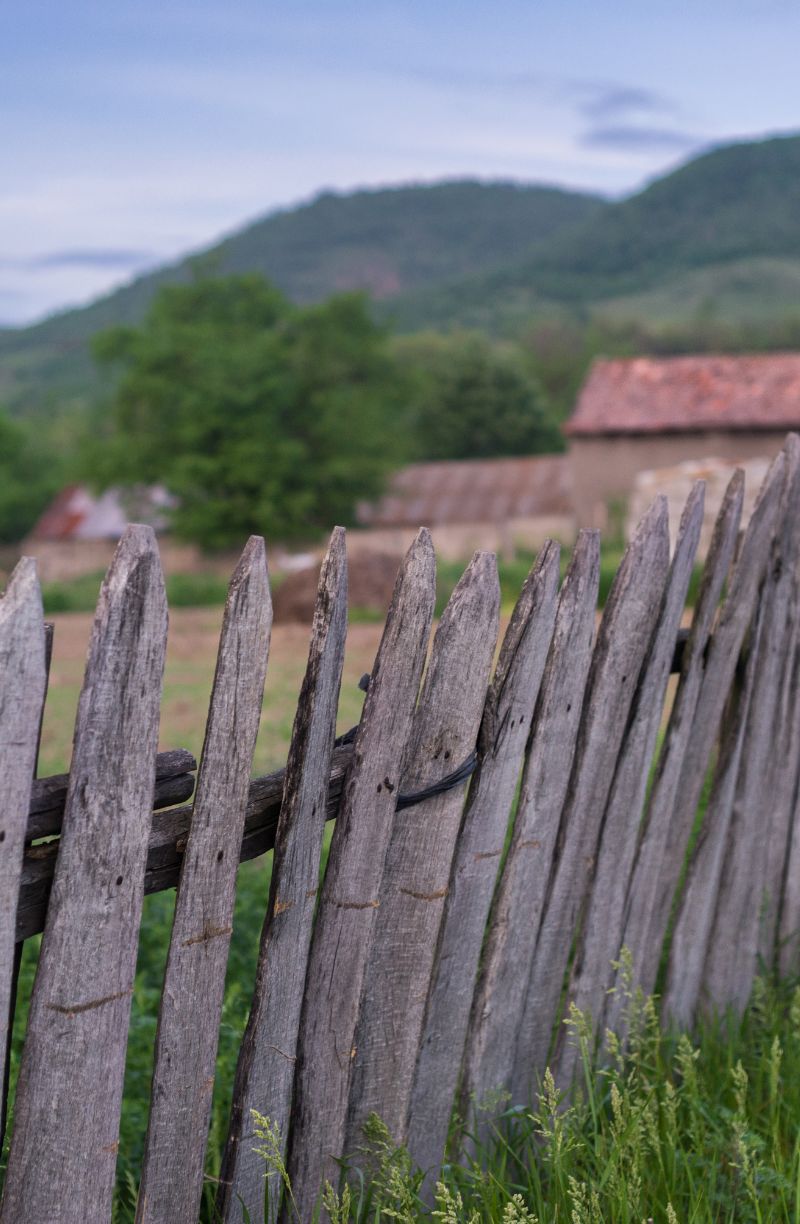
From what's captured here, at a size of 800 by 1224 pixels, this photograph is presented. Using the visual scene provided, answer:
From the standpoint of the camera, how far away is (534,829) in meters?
2.44

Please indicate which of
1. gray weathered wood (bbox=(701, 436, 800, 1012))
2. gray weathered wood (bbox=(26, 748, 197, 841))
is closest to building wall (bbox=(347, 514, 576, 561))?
gray weathered wood (bbox=(701, 436, 800, 1012))

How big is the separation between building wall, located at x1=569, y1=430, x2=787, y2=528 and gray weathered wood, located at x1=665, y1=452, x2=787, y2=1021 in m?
21.5

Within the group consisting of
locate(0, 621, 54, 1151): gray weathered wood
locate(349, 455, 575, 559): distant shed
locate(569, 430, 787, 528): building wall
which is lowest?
locate(0, 621, 54, 1151): gray weathered wood

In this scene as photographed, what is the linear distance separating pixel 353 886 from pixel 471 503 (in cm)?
3794

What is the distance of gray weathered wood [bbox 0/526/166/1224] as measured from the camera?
1.56m

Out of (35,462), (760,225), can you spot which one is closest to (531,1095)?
(35,462)

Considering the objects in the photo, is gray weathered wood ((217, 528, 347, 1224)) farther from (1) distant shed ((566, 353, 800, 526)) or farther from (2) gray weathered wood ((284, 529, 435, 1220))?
(1) distant shed ((566, 353, 800, 526))

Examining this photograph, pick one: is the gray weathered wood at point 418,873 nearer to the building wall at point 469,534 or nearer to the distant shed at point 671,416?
the distant shed at point 671,416

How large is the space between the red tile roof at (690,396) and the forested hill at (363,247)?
98.1m

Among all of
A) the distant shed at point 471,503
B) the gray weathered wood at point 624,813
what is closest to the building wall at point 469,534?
the distant shed at point 471,503

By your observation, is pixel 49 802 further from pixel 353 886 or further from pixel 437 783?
pixel 437 783

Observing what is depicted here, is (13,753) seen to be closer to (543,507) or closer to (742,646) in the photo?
(742,646)

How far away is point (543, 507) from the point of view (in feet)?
129

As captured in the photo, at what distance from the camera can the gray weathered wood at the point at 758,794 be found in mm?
3184
